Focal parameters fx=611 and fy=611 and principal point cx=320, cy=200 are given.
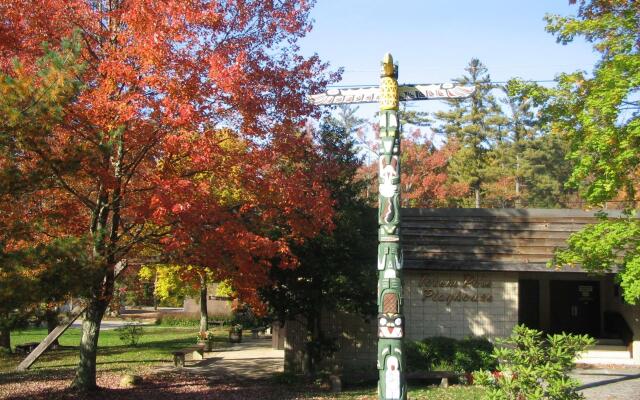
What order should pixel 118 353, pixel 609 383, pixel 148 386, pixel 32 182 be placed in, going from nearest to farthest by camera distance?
pixel 32 182 < pixel 609 383 < pixel 148 386 < pixel 118 353

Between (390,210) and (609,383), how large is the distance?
33.1ft

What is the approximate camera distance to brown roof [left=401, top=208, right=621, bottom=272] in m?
19.0

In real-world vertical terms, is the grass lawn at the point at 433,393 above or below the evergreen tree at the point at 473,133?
below

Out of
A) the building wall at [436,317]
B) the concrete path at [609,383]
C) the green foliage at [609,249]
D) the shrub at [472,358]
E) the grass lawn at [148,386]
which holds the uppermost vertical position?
the green foliage at [609,249]

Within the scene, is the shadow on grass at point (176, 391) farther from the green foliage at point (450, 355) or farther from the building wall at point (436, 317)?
the green foliage at point (450, 355)

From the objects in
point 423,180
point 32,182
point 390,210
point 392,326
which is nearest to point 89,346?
point 32,182

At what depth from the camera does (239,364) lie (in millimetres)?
20422

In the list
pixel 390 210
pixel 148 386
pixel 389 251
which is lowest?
pixel 148 386

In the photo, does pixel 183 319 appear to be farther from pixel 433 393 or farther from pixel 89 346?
pixel 433 393

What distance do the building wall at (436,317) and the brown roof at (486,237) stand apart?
1.55ft

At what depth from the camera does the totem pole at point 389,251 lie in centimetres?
902

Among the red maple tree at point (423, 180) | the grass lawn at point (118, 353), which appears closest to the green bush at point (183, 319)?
the grass lawn at point (118, 353)

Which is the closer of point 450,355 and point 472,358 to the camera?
point 472,358

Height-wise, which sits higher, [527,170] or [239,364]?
[527,170]
